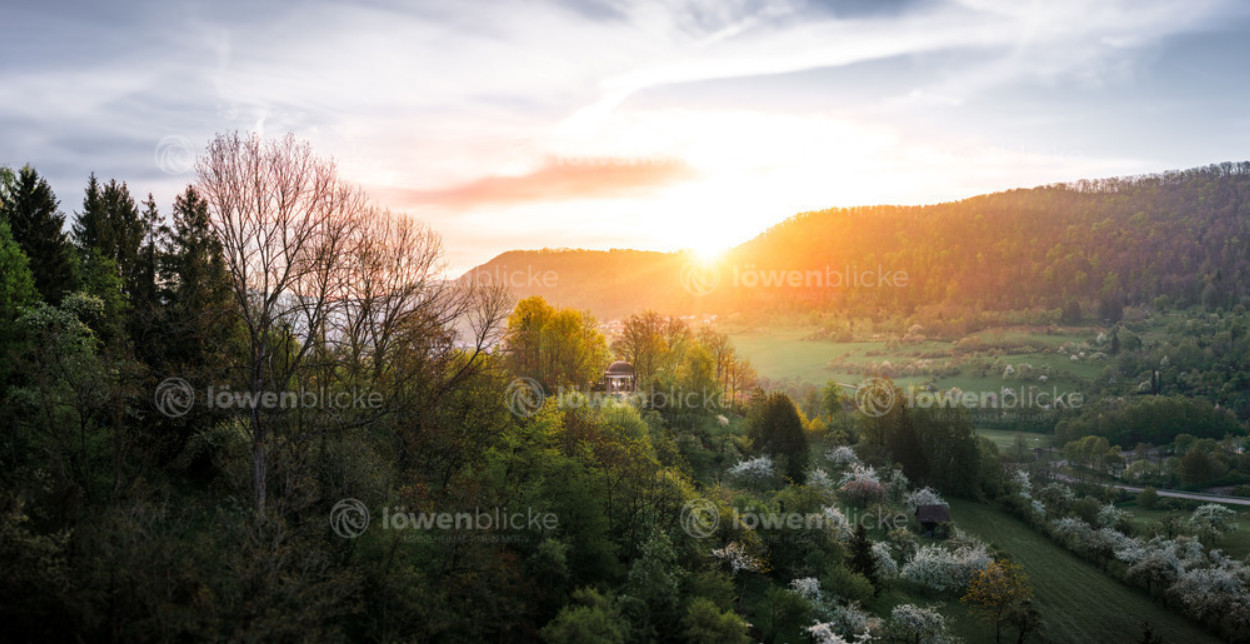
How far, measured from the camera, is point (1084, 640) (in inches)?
1515

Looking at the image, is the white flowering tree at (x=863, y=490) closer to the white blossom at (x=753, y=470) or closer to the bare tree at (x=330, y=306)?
the white blossom at (x=753, y=470)

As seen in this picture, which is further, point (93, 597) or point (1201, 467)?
point (1201, 467)

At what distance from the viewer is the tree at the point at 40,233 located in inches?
1100

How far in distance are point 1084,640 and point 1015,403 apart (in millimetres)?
99116

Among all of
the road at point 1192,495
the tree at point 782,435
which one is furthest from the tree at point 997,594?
the road at point 1192,495

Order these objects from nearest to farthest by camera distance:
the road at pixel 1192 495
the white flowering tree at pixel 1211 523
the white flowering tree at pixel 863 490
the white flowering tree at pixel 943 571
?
1. the white flowering tree at pixel 943 571
2. the white flowering tree at pixel 863 490
3. the white flowering tree at pixel 1211 523
4. the road at pixel 1192 495

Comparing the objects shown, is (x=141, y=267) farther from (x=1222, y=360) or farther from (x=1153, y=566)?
(x=1222, y=360)

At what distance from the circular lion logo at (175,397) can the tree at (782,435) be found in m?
42.4

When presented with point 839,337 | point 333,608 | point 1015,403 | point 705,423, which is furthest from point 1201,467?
point 333,608

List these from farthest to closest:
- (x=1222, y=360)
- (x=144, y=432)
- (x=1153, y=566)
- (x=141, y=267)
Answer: (x=1222, y=360) → (x=1153, y=566) → (x=141, y=267) → (x=144, y=432)

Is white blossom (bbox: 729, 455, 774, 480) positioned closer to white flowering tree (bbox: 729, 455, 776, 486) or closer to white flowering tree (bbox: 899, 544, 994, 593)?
white flowering tree (bbox: 729, 455, 776, 486)

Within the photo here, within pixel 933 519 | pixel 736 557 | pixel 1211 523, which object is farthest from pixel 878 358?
pixel 736 557

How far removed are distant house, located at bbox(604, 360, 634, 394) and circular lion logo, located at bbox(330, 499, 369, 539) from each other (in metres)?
45.7

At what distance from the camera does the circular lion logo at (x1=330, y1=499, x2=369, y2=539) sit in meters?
20.0
